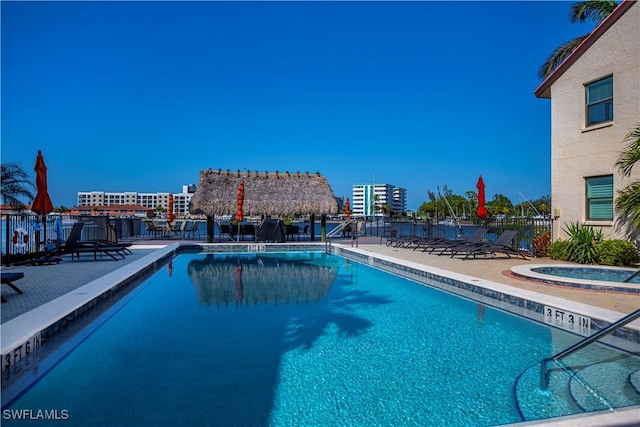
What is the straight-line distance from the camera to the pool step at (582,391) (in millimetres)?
3086

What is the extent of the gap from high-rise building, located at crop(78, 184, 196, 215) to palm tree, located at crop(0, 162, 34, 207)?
92004mm

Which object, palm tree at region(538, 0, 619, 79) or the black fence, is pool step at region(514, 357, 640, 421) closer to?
the black fence

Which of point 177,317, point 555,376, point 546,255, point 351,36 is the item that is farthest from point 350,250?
point 351,36

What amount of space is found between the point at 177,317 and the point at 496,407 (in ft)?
15.8

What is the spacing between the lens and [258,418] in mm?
3238

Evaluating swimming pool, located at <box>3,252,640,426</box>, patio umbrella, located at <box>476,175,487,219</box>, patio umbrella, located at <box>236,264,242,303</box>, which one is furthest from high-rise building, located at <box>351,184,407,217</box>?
swimming pool, located at <box>3,252,640,426</box>

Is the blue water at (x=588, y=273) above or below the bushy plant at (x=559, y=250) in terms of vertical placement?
below

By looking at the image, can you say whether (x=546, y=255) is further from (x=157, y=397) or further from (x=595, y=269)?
(x=157, y=397)

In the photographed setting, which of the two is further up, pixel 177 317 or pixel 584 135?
pixel 584 135

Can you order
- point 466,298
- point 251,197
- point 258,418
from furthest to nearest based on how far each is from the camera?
point 251,197 < point 466,298 < point 258,418

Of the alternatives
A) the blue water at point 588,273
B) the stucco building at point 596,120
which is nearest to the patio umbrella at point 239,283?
the blue water at point 588,273

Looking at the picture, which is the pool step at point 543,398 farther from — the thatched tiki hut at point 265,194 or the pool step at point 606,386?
the thatched tiki hut at point 265,194

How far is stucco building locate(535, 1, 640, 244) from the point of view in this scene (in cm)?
1023

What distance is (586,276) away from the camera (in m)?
8.48
